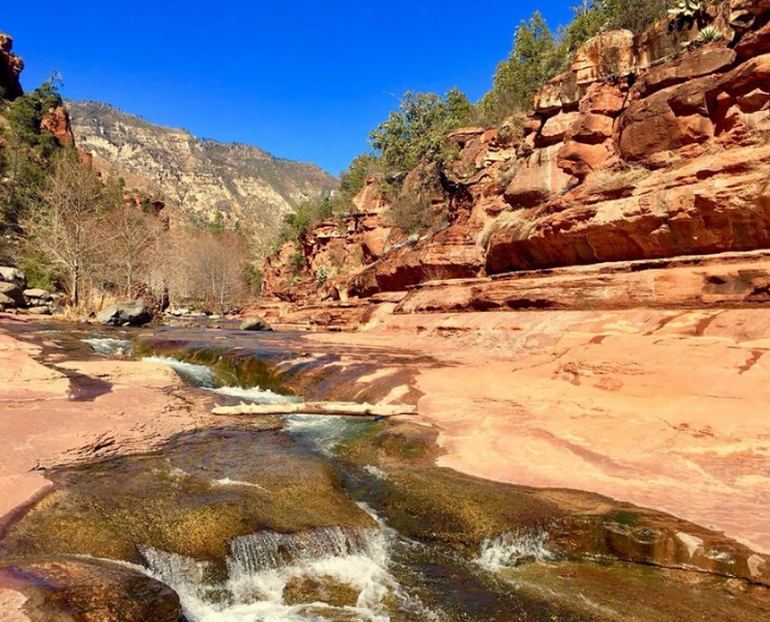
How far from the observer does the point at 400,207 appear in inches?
1308

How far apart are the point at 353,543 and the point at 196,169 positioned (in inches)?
7008

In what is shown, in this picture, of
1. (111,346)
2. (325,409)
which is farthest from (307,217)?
(325,409)

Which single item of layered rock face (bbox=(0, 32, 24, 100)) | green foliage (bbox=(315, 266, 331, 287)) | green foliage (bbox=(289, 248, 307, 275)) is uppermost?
layered rock face (bbox=(0, 32, 24, 100))

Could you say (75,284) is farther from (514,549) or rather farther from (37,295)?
(514,549)

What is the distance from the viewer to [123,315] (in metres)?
24.5

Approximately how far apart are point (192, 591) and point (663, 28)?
20283mm

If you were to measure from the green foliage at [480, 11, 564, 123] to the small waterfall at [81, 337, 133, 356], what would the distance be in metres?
21.8

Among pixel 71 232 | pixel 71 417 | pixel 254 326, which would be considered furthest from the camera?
pixel 71 232

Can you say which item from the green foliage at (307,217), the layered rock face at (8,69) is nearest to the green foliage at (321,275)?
the green foliage at (307,217)

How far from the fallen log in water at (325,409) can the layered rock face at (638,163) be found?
28.2ft

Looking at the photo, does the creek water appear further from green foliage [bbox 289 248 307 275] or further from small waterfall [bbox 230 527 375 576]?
green foliage [bbox 289 248 307 275]

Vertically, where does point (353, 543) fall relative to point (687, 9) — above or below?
below

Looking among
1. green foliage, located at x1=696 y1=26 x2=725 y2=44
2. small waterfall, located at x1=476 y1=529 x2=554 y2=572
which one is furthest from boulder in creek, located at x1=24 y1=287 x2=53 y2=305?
green foliage, located at x1=696 y1=26 x2=725 y2=44

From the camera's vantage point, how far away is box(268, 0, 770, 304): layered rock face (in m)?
12.1
